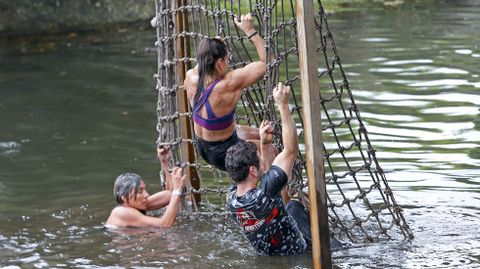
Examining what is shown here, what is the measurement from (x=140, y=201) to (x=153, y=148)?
2.73 meters

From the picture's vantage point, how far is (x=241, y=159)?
7023 mm

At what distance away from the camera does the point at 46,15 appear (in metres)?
19.5

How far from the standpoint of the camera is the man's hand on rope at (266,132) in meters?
7.03

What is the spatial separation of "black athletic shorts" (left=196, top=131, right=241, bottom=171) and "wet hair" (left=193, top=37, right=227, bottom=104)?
596 mm

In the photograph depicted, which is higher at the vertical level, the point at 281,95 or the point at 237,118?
the point at 281,95

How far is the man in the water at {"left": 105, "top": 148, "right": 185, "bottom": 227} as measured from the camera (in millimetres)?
8718

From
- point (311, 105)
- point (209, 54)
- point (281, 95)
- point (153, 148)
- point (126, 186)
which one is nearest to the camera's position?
point (311, 105)

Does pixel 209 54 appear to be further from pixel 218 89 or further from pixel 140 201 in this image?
pixel 140 201

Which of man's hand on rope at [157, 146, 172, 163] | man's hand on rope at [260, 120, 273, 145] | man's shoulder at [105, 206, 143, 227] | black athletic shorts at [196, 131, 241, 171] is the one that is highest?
man's hand on rope at [260, 120, 273, 145]

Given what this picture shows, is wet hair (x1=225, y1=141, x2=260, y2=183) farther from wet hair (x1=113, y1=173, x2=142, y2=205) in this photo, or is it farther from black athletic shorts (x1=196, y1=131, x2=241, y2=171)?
wet hair (x1=113, y1=173, x2=142, y2=205)

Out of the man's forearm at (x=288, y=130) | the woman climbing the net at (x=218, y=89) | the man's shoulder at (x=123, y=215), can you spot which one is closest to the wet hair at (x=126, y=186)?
the man's shoulder at (x=123, y=215)

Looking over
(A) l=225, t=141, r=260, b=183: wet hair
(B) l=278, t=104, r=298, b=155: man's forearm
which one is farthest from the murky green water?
(B) l=278, t=104, r=298, b=155: man's forearm

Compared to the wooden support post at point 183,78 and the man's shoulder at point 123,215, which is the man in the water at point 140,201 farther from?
the wooden support post at point 183,78

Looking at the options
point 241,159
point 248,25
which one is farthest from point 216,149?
point 248,25
